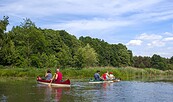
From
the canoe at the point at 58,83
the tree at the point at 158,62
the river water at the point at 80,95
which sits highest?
the tree at the point at 158,62

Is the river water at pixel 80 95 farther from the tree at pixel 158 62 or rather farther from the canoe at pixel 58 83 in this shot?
the tree at pixel 158 62

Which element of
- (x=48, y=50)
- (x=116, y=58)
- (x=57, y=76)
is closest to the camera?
(x=57, y=76)

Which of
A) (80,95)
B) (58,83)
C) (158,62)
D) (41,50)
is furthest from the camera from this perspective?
(158,62)

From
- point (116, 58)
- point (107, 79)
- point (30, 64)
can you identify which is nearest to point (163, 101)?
point (107, 79)

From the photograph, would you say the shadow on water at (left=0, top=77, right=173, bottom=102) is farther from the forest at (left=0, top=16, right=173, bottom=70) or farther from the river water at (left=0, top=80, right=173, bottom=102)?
the forest at (left=0, top=16, right=173, bottom=70)

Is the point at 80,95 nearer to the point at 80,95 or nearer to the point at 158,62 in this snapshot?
the point at 80,95

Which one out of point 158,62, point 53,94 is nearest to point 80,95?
point 53,94

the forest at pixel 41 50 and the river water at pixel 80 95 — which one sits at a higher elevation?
the forest at pixel 41 50

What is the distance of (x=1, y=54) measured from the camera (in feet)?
191

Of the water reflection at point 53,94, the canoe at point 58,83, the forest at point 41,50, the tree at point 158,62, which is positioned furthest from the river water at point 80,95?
the tree at point 158,62

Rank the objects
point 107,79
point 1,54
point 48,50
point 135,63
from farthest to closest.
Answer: point 135,63 < point 48,50 < point 1,54 < point 107,79

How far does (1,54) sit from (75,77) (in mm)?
18707

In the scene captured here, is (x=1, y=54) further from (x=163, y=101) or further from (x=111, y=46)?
(x=111, y=46)

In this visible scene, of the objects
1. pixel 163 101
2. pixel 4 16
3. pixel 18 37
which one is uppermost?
pixel 4 16
